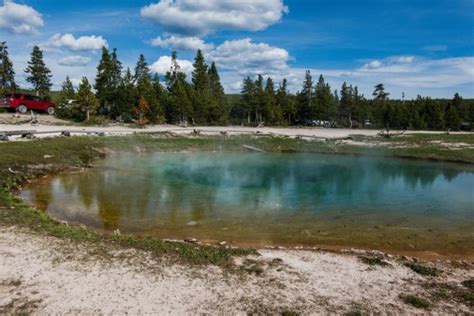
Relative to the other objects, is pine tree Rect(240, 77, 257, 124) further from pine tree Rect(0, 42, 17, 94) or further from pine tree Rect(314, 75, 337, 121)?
pine tree Rect(0, 42, 17, 94)

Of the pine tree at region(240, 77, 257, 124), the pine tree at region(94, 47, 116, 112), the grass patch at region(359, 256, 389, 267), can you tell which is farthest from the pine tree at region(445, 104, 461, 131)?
the grass patch at region(359, 256, 389, 267)

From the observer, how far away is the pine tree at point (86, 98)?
52.2 meters

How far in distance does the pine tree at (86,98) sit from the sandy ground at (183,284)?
154ft

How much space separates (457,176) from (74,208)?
28.0 m

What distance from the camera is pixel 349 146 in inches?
1652

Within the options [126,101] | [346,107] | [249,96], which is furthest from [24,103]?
[346,107]

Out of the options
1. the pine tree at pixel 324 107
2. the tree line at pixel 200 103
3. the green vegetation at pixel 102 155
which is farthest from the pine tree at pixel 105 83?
the pine tree at pixel 324 107

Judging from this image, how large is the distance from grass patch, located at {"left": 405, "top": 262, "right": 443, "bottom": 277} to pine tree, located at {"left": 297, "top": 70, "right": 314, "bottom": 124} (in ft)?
222

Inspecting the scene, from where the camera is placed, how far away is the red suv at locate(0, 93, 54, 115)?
4541cm

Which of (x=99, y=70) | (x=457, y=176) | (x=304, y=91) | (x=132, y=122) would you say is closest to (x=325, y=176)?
(x=457, y=176)

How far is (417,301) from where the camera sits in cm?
754

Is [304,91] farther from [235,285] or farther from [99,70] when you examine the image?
[235,285]

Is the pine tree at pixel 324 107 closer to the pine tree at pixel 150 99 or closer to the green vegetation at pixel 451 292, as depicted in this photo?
the pine tree at pixel 150 99

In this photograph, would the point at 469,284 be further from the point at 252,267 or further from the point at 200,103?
the point at 200,103
